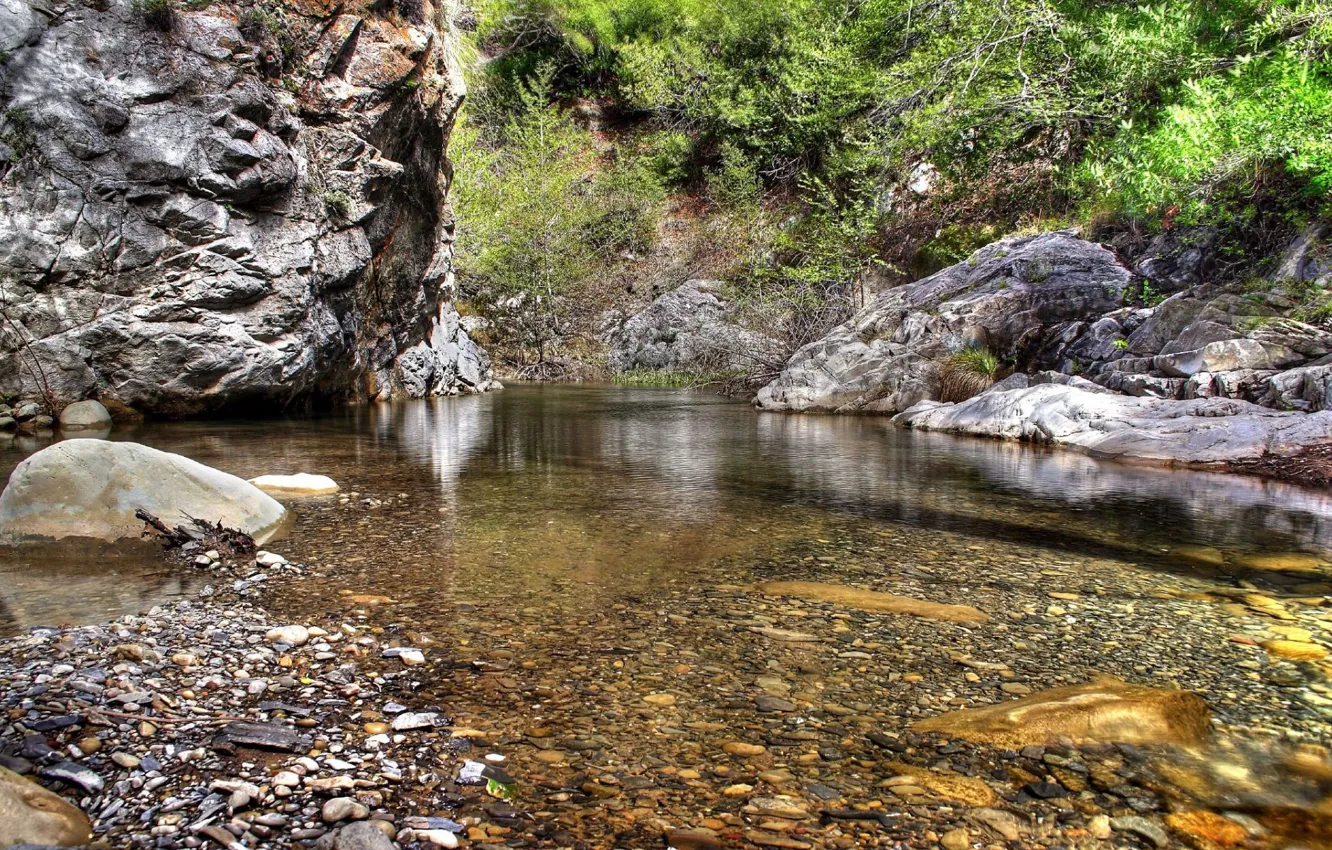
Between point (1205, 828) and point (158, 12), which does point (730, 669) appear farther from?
point (158, 12)

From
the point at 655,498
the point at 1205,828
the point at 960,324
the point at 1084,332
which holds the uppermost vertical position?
the point at 960,324

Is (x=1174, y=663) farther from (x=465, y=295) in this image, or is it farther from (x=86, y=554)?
(x=465, y=295)

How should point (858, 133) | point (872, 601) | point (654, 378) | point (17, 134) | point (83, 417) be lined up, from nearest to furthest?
point (872, 601) < point (17, 134) < point (83, 417) < point (858, 133) < point (654, 378)

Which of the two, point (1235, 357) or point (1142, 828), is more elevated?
point (1235, 357)

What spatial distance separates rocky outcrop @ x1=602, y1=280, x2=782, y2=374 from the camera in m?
20.7

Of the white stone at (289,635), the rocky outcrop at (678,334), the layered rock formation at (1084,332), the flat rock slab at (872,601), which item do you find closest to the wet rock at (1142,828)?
the flat rock slab at (872,601)

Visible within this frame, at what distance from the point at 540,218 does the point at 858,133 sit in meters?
10.4

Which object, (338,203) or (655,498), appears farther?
(338,203)

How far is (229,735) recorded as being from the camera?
212 centimetres

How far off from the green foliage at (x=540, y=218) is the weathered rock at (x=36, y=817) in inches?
946

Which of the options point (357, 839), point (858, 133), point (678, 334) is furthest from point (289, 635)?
point (858, 133)

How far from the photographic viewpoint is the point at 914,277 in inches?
746

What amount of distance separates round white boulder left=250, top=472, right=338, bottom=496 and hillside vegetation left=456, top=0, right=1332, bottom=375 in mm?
9639

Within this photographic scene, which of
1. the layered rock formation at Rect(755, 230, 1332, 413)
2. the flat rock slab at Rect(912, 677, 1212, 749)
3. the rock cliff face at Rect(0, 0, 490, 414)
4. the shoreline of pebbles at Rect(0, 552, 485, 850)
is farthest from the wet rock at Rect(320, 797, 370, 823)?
the rock cliff face at Rect(0, 0, 490, 414)
